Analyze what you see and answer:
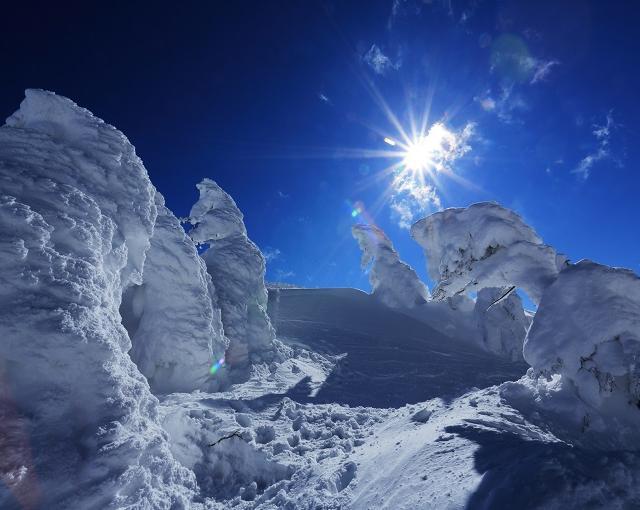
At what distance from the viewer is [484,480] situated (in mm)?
5066

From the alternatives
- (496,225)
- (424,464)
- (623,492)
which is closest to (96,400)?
(424,464)

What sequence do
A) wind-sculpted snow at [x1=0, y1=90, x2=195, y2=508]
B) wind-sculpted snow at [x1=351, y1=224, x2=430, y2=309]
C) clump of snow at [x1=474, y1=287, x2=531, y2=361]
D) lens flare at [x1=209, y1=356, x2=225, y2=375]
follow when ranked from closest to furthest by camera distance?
wind-sculpted snow at [x1=0, y1=90, x2=195, y2=508]
lens flare at [x1=209, y1=356, x2=225, y2=375]
clump of snow at [x1=474, y1=287, x2=531, y2=361]
wind-sculpted snow at [x1=351, y1=224, x2=430, y2=309]

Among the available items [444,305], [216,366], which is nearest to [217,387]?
[216,366]

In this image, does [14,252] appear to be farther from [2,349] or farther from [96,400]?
[96,400]

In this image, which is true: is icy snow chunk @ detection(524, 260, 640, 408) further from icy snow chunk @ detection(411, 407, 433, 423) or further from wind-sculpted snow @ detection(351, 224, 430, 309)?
wind-sculpted snow @ detection(351, 224, 430, 309)

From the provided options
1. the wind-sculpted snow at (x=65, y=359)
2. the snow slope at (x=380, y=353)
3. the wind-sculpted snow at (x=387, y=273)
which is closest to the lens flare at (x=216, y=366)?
the snow slope at (x=380, y=353)

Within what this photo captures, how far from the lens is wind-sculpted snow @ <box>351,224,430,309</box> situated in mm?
36750

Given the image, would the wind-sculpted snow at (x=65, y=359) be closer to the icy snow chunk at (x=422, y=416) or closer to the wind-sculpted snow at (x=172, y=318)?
the icy snow chunk at (x=422, y=416)

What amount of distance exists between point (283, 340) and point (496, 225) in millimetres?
15212

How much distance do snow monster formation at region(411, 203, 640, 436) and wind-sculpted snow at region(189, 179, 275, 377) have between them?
11.2 meters

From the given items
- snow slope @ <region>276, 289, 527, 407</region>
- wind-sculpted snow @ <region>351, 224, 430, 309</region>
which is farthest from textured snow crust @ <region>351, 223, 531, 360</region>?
snow slope @ <region>276, 289, 527, 407</region>

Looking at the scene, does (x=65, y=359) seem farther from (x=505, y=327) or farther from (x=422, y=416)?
(x=505, y=327)

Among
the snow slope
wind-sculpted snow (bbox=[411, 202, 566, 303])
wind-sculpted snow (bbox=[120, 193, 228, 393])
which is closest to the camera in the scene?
wind-sculpted snow (bbox=[411, 202, 566, 303])

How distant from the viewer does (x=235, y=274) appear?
2006 cm
